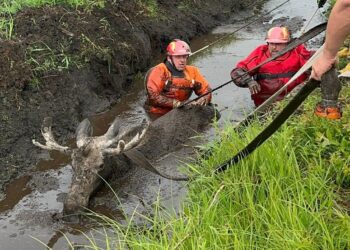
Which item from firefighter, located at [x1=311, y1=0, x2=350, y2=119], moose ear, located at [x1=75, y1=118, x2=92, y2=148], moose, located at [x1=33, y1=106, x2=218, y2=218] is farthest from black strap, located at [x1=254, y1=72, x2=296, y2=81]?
firefighter, located at [x1=311, y1=0, x2=350, y2=119]

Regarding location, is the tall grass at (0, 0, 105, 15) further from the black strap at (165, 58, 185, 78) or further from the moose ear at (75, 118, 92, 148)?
the moose ear at (75, 118, 92, 148)

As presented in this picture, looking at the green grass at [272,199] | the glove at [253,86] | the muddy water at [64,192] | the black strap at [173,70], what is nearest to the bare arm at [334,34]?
the green grass at [272,199]

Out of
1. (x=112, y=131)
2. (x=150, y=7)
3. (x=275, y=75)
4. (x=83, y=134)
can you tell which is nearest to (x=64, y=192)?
(x=83, y=134)

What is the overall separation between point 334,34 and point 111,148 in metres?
3.47

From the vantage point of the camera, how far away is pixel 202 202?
468 cm

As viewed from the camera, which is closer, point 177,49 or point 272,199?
point 272,199

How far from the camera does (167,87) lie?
7969 mm

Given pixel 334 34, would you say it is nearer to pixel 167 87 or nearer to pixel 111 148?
pixel 111 148

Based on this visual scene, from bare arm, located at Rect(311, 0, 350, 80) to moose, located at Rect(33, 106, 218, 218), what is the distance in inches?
89.3

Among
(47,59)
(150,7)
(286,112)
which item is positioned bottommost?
(150,7)

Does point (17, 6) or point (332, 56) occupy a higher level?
point (17, 6)

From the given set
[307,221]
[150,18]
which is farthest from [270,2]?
[307,221]

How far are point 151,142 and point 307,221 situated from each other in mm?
3050

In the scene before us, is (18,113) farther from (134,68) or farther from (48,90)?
(134,68)
